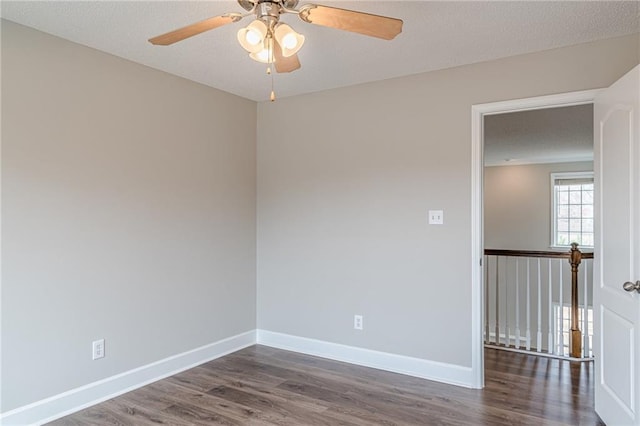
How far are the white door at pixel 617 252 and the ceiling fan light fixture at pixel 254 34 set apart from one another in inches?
74.2

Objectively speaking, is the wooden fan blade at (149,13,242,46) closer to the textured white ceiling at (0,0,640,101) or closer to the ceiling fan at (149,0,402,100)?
the ceiling fan at (149,0,402,100)

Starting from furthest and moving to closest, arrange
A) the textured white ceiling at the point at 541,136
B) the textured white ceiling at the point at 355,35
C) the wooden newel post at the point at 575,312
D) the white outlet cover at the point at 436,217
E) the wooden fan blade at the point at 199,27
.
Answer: the textured white ceiling at the point at 541,136
the wooden newel post at the point at 575,312
the white outlet cover at the point at 436,217
the textured white ceiling at the point at 355,35
the wooden fan blade at the point at 199,27

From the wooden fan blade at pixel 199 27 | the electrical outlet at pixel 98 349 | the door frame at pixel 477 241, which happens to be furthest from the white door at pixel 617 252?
the electrical outlet at pixel 98 349

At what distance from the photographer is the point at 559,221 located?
310 inches

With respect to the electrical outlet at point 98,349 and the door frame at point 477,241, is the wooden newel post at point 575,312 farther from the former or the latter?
the electrical outlet at point 98,349

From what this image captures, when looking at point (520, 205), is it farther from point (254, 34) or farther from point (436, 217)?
point (254, 34)

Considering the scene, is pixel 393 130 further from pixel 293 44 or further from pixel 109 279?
pixel 109 279

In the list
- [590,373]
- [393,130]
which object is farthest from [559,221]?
[393,130]

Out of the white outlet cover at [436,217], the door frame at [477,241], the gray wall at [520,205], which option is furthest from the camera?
the gray wall at [520,205]

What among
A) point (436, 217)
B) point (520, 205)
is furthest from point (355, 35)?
point (520, 205)

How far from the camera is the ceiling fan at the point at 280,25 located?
68.1 inches

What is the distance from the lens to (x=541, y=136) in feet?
18.4

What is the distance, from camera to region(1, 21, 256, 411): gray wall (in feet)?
8.14

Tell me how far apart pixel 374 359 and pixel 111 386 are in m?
2.01
